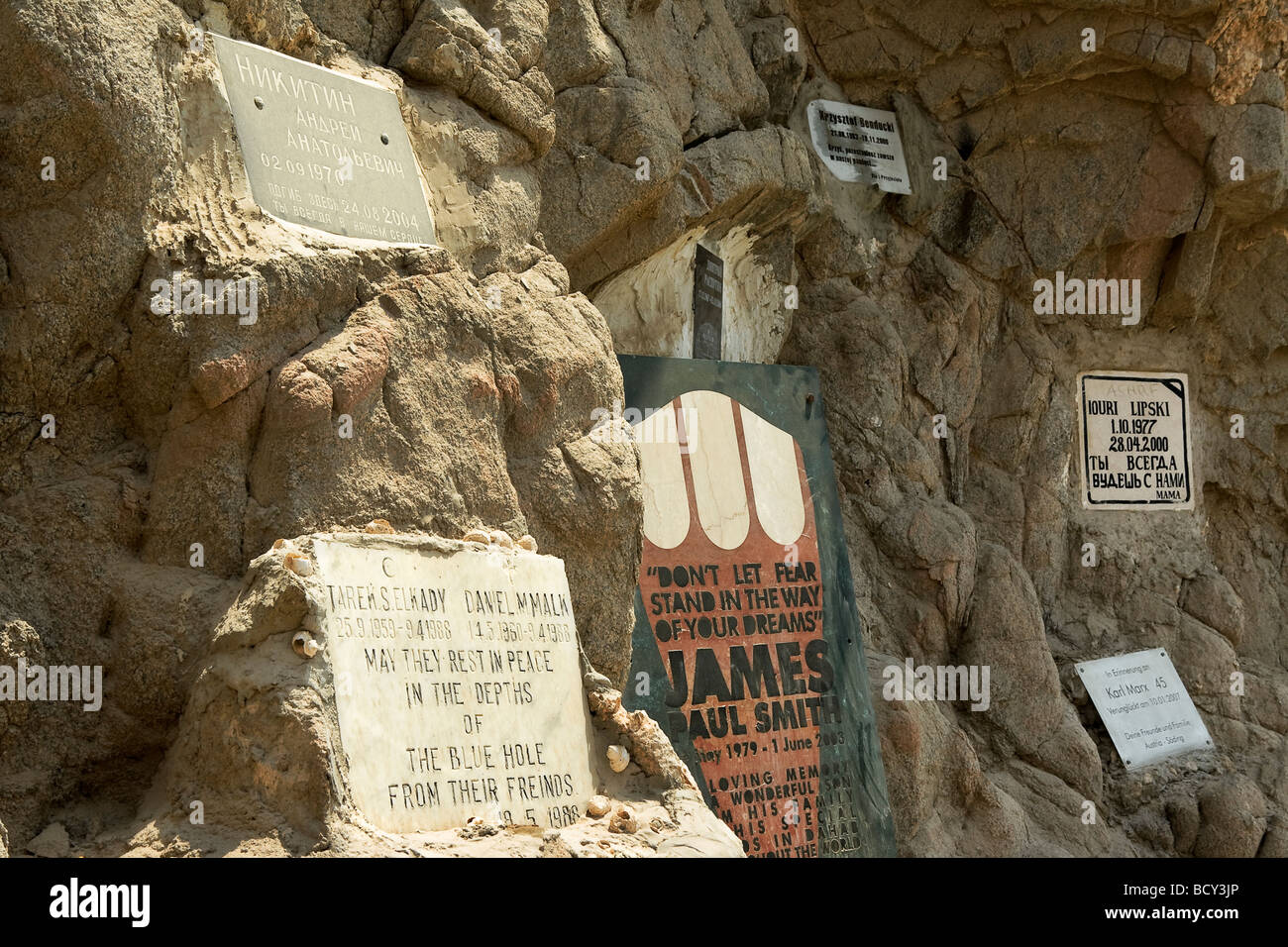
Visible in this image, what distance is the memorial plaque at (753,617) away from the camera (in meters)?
5.62

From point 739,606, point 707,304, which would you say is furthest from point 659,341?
point 739,606

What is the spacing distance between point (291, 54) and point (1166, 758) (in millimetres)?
5768

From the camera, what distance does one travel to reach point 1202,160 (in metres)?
8.06

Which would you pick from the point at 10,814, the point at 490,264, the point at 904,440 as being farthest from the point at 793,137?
the point at 10,814

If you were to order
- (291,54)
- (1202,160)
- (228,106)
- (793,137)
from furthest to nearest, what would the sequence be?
(1202,160), (793,137), (291,54), (228,106)

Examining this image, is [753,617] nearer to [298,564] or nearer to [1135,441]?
[298,564]

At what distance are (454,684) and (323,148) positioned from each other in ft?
5.39

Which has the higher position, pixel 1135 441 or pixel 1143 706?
pixel 1135 441

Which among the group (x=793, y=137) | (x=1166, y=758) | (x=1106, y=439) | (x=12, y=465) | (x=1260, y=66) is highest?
(x=1260, y=66)

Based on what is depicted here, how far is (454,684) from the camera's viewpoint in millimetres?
3723

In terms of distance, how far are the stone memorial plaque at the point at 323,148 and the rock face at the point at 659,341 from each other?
90 mm

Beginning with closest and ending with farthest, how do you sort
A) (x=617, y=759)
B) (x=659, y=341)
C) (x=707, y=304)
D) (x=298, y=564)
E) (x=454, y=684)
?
1. (x=298, y=564)
2. (x=454, y=684)
3. (x=617, y=759)
4. (x=659, y=341)
5. (x=707, y=304)

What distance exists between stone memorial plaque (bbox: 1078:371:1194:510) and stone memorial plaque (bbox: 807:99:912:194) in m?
1.72

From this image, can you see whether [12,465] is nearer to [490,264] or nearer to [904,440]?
[490,264]
